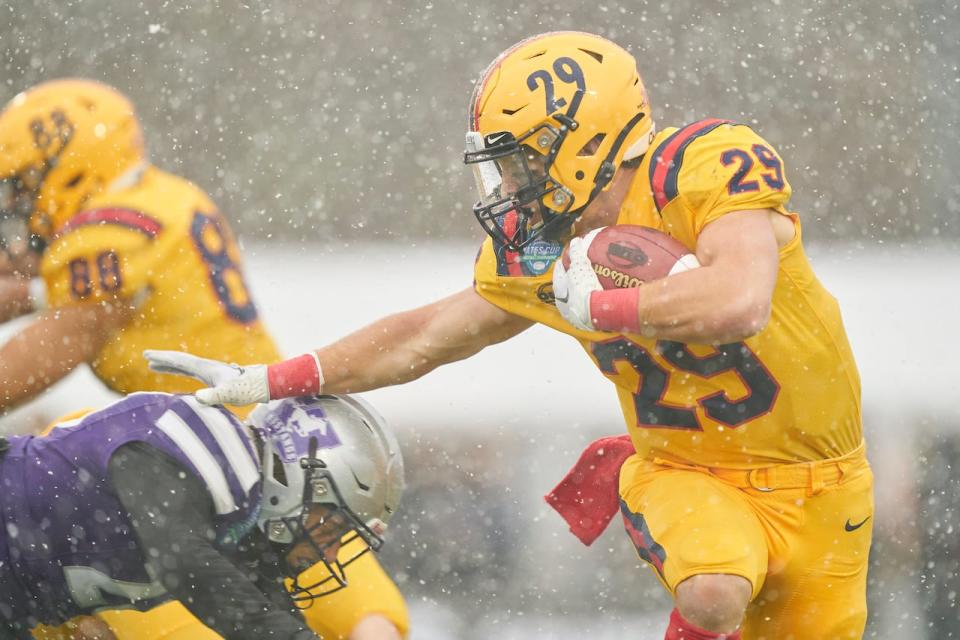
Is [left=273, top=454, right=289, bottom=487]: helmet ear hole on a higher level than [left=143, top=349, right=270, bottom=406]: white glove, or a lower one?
lower

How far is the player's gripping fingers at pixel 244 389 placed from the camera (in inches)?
123

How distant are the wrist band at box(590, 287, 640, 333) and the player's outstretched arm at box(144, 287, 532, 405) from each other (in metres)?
0.61

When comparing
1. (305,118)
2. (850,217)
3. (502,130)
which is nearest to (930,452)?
(850,217)

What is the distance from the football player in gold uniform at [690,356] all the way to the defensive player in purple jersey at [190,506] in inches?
9.4

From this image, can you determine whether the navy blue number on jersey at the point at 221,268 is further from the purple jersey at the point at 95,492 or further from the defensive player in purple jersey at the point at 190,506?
the purple jersey at the point at 95,492

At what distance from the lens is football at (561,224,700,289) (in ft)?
8.92

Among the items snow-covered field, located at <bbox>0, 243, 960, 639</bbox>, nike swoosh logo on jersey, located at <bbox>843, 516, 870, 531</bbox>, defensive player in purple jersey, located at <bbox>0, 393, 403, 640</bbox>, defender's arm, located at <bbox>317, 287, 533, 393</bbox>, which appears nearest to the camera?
defensive player in purple jersey, located at <bbox>0, 393, 403, 640</bbox>

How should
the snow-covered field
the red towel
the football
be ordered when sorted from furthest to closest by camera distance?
the snow-covered field < the red towel < the football

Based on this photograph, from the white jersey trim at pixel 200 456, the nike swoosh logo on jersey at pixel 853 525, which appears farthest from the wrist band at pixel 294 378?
the nike swoosh logo on jersey at pixel 853 525

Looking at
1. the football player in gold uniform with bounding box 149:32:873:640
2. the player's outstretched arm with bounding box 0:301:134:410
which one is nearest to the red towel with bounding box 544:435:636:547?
the football player in gold uniform with bounding box 149:32:873:640

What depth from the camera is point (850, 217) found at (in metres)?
9.84

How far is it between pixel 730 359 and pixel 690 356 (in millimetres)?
87

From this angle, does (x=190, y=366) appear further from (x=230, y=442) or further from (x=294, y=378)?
(x=230, y=442)

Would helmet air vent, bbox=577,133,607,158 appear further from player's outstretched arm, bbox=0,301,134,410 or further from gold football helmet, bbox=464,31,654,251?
player's outstretched arm, bbox=0,301,134,410
